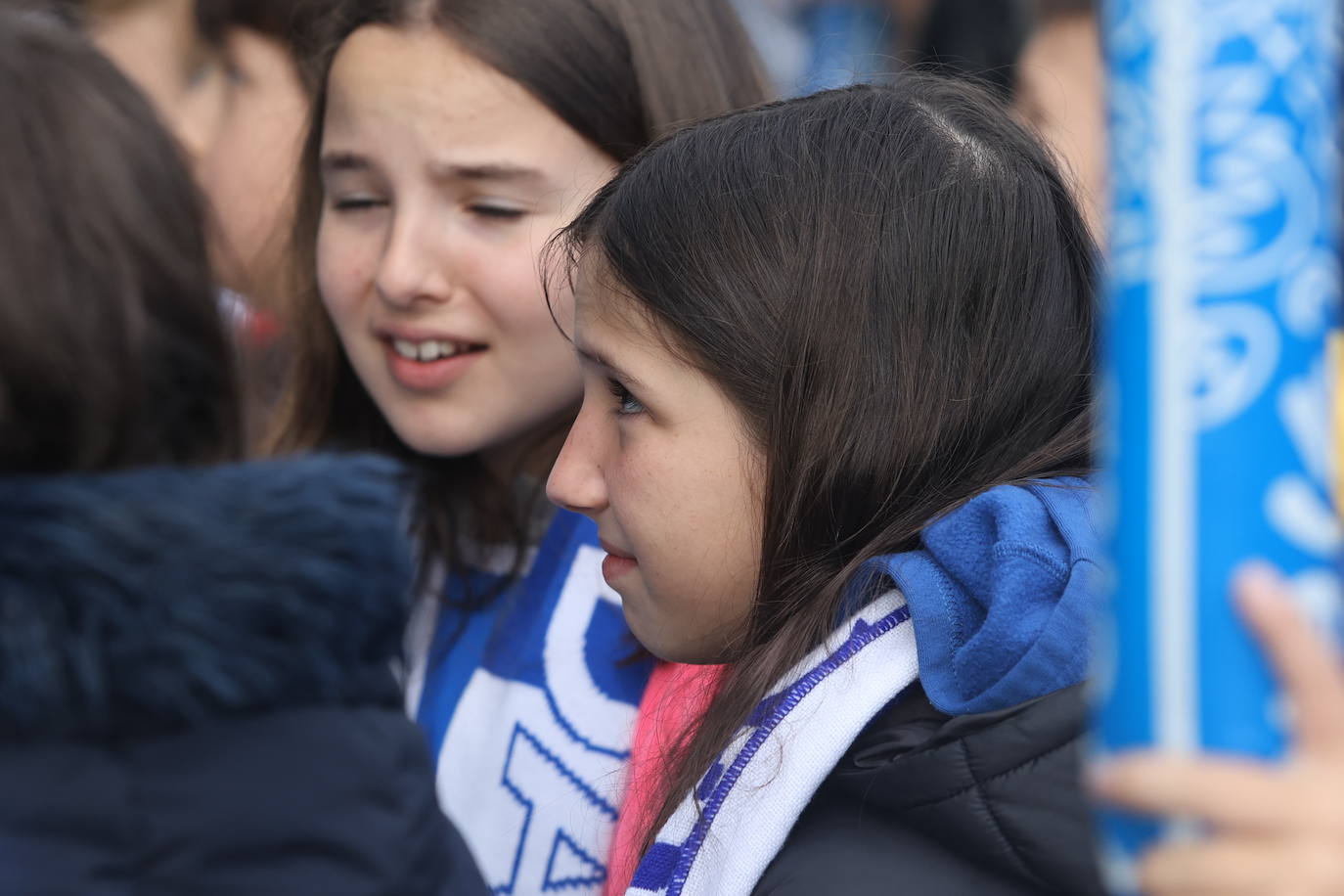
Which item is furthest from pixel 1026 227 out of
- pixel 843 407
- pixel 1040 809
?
pixel 1040 809

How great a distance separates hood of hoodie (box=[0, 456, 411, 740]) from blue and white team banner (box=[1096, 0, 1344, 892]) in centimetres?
54

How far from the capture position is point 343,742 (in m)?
1.03

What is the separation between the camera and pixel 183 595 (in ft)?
3.16

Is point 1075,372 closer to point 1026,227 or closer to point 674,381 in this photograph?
point 1026,227

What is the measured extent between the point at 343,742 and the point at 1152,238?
65cm

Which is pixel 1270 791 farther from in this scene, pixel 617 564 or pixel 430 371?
pixel 430 371

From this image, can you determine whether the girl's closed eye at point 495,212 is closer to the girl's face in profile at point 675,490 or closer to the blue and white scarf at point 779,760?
the girl's face in profile at point 675,490

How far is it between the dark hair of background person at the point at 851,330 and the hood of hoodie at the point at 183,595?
550mm

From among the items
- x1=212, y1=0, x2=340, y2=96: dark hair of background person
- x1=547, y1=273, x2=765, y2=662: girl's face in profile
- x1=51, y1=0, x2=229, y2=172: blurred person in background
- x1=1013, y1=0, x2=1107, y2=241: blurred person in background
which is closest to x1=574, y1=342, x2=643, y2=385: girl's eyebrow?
x1=547, y1=273, x2=765, y2=662: girl's face in profile

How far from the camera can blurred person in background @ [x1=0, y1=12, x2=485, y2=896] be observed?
3.08ft

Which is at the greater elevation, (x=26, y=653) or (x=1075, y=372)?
(x=1075, y=372)

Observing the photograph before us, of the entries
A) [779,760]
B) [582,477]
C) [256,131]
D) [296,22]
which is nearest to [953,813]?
[779,760]

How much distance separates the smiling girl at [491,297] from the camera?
1.95 meters

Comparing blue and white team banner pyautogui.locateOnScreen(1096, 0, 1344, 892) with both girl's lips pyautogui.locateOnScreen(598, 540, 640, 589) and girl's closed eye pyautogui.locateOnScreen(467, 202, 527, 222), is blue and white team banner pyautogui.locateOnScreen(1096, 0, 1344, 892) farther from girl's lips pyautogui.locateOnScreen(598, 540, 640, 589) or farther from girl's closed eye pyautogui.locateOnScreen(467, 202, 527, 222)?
girl's closed eye pyautogui.locateOnScreen(467, 202, 527, 222)
